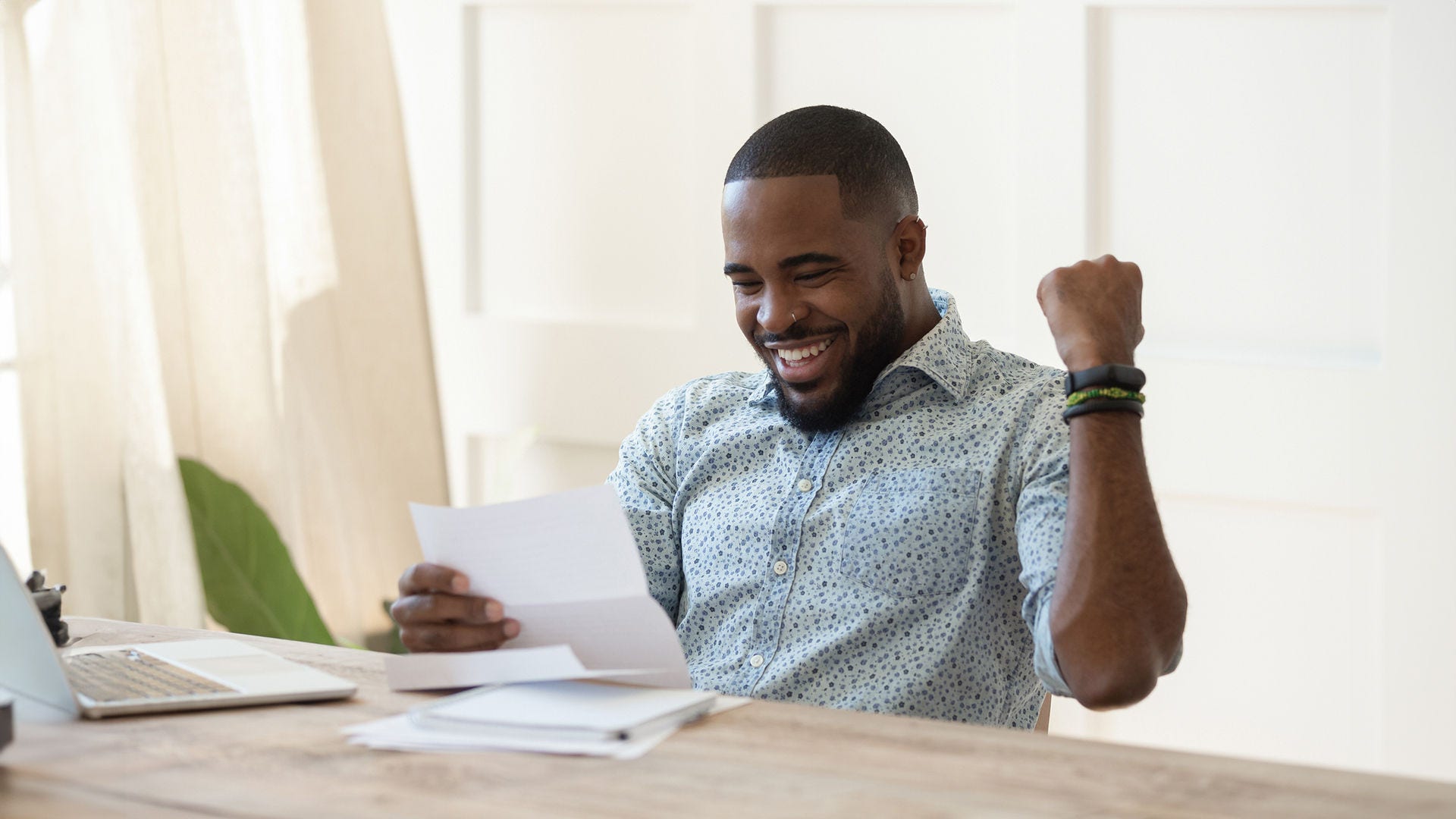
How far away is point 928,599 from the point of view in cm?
143

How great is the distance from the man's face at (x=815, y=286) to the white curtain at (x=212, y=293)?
44.0 inches

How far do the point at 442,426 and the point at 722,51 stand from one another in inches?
34.2

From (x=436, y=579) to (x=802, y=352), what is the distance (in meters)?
0.49

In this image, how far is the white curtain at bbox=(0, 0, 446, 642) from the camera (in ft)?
7.04

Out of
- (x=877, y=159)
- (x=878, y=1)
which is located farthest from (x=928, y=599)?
(x=878, y=1)

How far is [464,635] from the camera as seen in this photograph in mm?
1228

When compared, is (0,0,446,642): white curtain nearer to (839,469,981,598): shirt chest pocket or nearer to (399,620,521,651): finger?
(399,620,521,651): finger

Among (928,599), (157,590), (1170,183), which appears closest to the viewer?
(928,599)

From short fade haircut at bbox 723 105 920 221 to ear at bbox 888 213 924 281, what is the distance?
0.02 meters

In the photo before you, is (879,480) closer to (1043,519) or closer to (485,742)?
(1043,519)

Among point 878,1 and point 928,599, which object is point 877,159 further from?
point 878,1

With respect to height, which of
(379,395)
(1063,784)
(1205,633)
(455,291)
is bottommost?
(1205,633)

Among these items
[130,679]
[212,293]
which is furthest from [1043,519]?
[212,293]

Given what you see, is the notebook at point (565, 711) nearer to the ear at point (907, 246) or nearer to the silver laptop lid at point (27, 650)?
the silver laptop lid at point (27, 650)
